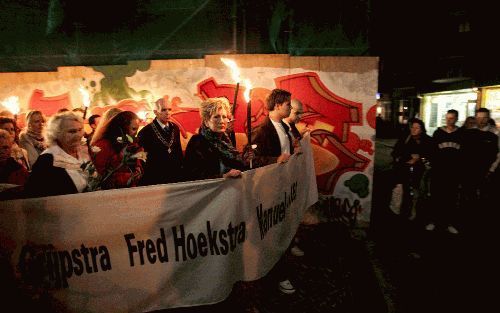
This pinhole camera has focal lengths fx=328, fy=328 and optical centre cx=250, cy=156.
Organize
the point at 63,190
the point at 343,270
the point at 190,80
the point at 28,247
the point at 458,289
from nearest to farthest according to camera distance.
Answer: the point at 28,247
the point at 63,190
the point at 458,289
the point at 343,270
the point at 190,80

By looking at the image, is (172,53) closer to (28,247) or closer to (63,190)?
(63,190)

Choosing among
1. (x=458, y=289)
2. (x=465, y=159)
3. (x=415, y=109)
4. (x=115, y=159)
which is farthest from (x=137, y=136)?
(x=415, y=109)

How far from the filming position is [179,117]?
679 centimetres

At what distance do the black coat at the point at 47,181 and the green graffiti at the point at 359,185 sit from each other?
5.11 m

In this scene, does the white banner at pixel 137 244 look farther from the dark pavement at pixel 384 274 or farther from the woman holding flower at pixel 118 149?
the woman holding flower at pixel 118 149

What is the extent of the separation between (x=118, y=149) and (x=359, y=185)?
449cm

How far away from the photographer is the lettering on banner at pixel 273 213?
132 inches

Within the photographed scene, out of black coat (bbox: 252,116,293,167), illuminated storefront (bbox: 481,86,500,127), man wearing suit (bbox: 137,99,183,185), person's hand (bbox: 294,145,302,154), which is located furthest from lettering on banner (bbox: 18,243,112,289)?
illuminated storefront (bbox: 481,86,500,127)

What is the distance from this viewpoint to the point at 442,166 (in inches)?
228

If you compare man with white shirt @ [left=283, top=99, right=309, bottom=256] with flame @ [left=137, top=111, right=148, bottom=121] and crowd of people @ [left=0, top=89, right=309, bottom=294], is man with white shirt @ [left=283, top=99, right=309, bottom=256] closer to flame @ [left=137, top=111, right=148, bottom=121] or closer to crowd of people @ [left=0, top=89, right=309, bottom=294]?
crowd of people @ [left=0, top=89, right=309, bottom=294]

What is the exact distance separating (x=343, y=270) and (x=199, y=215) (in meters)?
2.61

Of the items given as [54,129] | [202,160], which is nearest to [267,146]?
[202,160]

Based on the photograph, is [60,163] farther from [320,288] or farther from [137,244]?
[320,288]

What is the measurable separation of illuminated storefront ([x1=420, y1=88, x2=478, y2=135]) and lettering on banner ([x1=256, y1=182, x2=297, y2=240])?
13.3 metres
